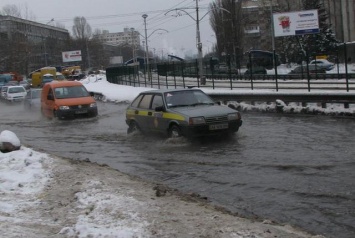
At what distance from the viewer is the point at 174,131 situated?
40.0 feet

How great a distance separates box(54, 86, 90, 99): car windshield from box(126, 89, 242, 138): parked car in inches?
319

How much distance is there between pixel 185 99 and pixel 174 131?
1015 millimetres

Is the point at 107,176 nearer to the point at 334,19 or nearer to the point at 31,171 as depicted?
the point at 31,171

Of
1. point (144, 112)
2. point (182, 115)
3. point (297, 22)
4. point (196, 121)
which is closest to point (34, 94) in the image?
point (144, 112)

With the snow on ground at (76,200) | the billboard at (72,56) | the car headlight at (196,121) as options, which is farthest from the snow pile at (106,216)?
the billboard at (72,56)

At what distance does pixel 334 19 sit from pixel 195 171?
257 ft

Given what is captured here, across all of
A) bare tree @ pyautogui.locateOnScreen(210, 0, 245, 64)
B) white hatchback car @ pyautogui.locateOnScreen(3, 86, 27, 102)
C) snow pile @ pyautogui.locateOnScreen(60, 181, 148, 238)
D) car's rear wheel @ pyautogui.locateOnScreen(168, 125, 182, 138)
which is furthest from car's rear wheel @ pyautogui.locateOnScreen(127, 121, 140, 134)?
bare tree @ pyautogui.locateOnScreen(210, 0, 245, 64)

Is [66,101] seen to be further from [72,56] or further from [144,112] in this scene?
[72,56]

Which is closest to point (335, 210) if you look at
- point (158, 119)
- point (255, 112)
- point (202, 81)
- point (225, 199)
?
point (225, 199)

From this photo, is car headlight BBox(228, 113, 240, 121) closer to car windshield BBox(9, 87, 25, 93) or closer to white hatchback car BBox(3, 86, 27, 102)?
white hatchback car BBox(3, 86, 27, 102)

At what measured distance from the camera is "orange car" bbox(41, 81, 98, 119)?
67.2ft

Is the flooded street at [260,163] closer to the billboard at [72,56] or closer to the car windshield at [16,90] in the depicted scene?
the car windshield at [16,90]

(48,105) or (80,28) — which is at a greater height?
(80,28)

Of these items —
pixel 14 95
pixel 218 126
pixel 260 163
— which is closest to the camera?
pixel 260 163
